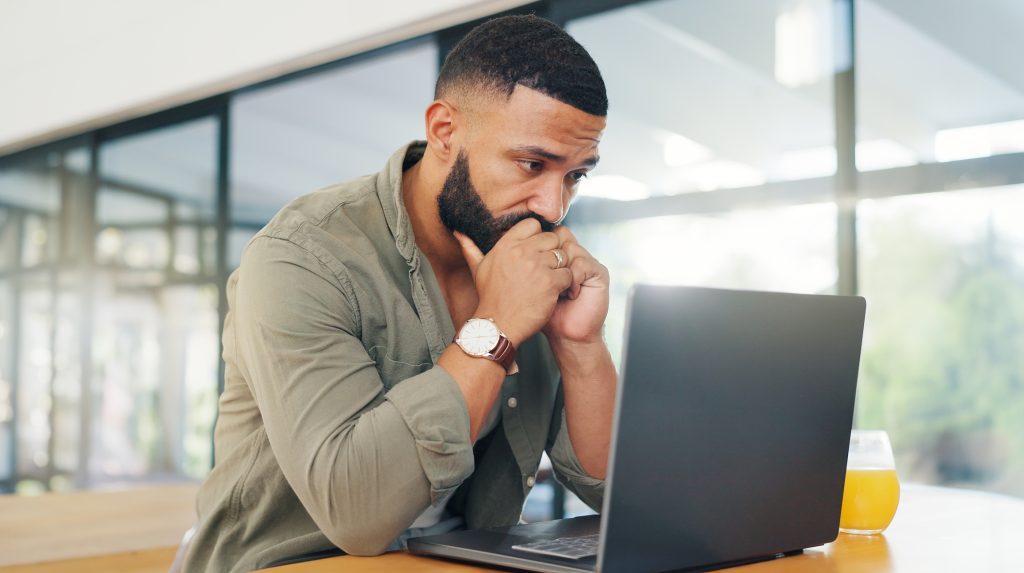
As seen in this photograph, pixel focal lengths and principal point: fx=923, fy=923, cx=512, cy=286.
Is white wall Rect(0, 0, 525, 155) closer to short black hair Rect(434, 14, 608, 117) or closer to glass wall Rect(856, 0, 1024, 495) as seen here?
glass wall Rect(856, 0, 1024, 495)

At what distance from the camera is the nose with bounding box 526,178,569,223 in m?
1.23

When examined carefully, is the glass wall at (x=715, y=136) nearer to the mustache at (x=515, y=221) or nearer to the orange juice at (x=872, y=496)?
the mustache at (x=515, y=221)

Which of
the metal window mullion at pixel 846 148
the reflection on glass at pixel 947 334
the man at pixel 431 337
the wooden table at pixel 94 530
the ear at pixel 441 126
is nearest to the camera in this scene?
the man at pixel 431 337

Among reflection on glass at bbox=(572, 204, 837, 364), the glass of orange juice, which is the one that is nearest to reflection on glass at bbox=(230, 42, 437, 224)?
reflection on glass at bbox=(572, 204, 837, 364)

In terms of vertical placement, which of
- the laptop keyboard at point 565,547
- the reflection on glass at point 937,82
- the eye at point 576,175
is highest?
the reflection on glass at point 937,82

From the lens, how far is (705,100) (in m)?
2.55

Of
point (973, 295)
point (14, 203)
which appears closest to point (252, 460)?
point (973, 295)

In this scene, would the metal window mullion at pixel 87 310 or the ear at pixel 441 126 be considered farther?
the metal window mullion at pixel 87 310

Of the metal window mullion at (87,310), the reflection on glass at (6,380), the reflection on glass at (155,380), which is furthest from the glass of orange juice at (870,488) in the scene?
the reflection on glass at (6,380)

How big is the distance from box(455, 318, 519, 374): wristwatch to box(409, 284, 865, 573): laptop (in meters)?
0.19

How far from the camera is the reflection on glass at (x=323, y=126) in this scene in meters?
3.43

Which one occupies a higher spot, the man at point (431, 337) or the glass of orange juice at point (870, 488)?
the man at point (431, 337)

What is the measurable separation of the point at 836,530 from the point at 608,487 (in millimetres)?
355

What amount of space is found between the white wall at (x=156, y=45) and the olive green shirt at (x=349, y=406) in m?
1.86
